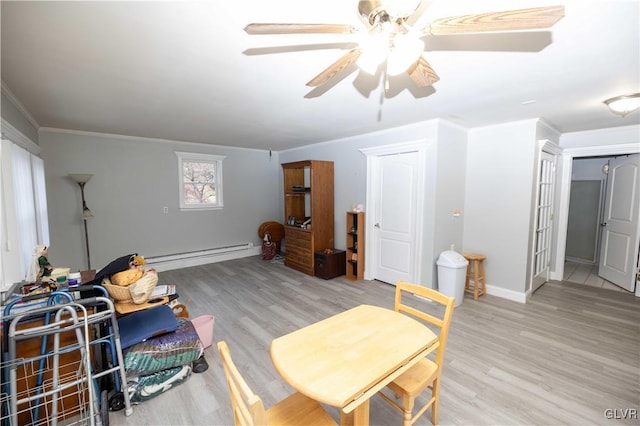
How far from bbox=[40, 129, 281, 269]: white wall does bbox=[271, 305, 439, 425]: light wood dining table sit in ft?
14.8

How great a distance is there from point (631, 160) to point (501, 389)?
427cm

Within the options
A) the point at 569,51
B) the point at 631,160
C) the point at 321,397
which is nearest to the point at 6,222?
the point at 321,397

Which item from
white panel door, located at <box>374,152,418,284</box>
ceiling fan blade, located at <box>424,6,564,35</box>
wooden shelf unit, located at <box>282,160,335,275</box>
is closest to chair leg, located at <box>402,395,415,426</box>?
ceiling fan blade, located at <box>424,6,564,35</box>

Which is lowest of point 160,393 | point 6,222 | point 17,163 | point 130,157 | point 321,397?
point 160,393

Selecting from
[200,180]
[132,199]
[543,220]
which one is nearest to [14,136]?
[132,199]

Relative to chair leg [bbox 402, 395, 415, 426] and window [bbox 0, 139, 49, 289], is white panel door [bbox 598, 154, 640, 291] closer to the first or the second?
chair leg [bbox 402, 395, 415, 426]

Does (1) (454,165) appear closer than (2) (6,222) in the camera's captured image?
No

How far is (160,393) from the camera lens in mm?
2084

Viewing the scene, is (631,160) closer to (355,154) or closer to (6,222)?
(355,154)

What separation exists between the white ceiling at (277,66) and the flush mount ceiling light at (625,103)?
0.26 feet

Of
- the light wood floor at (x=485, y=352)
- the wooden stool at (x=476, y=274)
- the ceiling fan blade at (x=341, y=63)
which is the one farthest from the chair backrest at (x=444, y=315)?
the wooden stool at (x=476, y=274)

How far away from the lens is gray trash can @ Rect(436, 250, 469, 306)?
347 centimetres

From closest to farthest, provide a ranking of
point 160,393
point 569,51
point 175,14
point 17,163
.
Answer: point 175,14 < point 569,51 < point 160,393 < point 17,163

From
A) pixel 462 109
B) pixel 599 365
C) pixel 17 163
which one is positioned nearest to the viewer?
pixel 599 365
